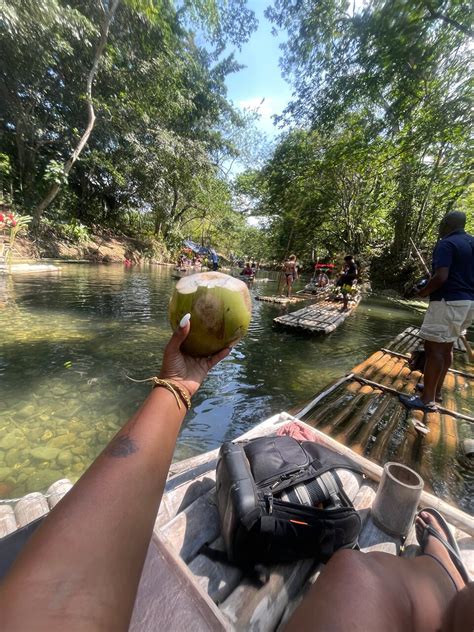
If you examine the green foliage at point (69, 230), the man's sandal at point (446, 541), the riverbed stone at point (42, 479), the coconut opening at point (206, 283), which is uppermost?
the green foliage at point (69, 230)

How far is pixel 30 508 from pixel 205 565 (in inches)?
47.9

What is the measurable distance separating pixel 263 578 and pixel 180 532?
478mm

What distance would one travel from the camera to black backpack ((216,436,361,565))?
134 centimetres

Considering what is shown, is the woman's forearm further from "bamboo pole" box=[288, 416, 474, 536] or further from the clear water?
the clear water

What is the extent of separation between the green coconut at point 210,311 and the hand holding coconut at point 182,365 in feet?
0.16

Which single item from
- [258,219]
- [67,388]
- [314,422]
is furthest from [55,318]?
[258,219]

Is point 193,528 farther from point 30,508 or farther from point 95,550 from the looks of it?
point 95,550

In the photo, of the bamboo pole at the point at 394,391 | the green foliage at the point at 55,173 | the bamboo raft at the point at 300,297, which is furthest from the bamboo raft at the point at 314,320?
the green foliage at the point at 55,173

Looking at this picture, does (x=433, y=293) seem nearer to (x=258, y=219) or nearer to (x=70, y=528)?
(x=70, y=528)

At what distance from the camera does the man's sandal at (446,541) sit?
1347mm

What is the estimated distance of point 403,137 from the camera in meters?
8.66

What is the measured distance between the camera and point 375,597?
39.4 inches

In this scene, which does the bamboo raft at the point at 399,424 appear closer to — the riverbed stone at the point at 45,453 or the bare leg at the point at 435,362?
the bare leg at the point at 435,362

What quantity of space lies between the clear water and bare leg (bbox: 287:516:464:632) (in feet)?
7.50
